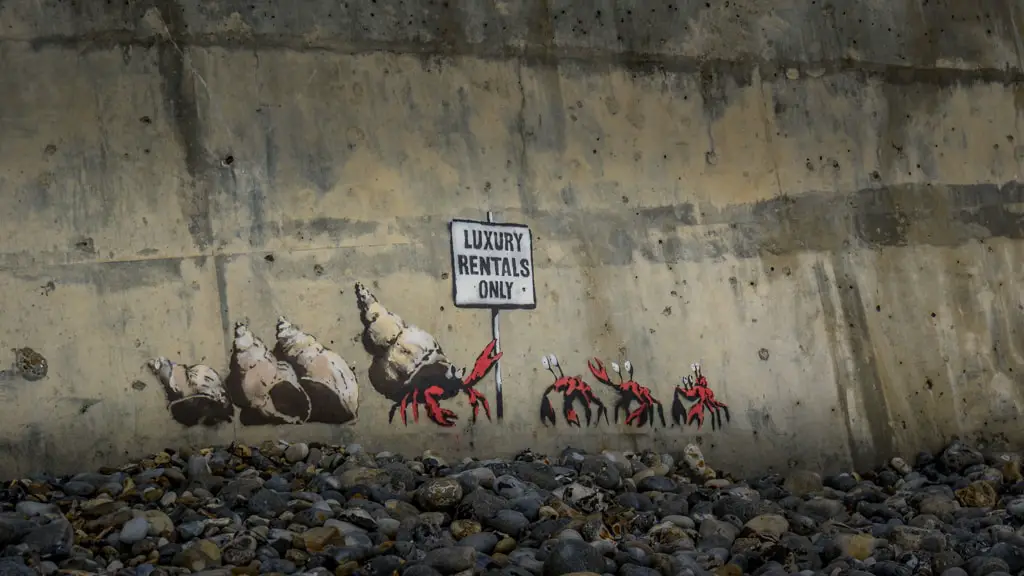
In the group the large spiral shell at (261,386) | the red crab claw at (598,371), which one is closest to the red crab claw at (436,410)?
the large spiral shell at (261,386)

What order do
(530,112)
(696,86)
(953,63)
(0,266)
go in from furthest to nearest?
(953,63) < (696,86) < (530,112) < (0,266)

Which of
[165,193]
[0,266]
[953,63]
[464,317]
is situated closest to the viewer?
[0,266]

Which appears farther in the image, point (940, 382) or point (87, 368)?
point (940, 382)

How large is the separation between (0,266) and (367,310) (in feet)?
5.87

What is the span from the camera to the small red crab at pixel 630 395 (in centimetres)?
634

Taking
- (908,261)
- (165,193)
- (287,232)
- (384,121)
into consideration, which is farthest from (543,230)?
(908,261)

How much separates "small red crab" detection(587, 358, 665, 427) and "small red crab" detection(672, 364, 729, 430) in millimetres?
118

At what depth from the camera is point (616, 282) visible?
6535 millimetres

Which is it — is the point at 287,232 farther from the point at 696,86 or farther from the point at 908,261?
the point at 908,261

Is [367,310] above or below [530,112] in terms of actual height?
below

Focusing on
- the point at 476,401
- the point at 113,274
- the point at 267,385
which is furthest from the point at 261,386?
the point at 476,401

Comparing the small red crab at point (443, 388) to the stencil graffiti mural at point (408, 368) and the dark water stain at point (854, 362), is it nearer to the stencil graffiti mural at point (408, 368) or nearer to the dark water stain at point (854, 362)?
the stencil graffiti mural at point (408, 368)

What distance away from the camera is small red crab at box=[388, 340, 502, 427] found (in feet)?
19.2

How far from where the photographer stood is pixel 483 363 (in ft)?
19.9
